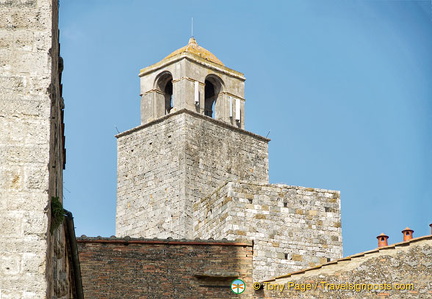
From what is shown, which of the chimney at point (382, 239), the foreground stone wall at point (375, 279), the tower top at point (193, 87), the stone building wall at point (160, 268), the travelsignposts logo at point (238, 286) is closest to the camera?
the stone building wall at point (160, 268)

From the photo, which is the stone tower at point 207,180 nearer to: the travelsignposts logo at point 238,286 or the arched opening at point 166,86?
the arched opening at point 166,86

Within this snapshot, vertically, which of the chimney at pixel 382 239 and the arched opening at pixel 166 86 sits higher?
the arched opening at pixel 166 86

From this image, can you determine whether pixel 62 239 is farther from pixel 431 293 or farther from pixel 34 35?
pixel 431 293

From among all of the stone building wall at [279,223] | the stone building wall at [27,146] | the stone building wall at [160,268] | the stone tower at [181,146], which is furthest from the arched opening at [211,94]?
the stone building wall at [27,146]

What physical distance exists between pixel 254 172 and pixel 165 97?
3708mm

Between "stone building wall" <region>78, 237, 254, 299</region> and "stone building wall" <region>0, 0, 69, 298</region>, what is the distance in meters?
10.4

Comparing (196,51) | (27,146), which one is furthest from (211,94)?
(27,146)

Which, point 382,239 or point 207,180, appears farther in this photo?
point 207,180

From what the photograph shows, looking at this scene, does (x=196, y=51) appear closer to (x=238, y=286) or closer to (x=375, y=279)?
(x=375, y=279)

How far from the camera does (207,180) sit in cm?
3234

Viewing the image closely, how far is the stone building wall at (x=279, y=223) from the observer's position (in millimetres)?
24797

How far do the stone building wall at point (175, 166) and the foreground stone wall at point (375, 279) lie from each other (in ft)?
33.4

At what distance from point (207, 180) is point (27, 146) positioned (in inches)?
943

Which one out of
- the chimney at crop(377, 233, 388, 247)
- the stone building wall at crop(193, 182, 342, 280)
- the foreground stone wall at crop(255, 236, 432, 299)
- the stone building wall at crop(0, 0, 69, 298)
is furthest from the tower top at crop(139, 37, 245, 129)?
the stone building wall at crop(0, 0, 69, 298)
